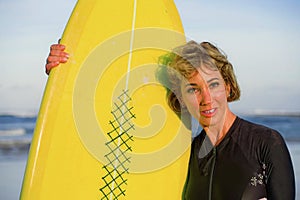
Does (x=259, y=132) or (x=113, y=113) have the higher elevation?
(x=113, y=113)

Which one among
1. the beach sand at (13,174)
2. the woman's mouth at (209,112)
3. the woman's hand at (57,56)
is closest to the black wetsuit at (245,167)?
the woman's mouth at (209,112)

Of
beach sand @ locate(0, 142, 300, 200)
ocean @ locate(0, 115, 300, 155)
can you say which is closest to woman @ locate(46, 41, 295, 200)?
beach sand @ locate(0, 142, 300, 200)

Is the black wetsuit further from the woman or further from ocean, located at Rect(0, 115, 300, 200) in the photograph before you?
ocean, located at Rect(0, 115, 300, 200)

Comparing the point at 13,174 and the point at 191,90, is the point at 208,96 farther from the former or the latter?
the point at 13,174

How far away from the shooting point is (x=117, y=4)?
2.63 m

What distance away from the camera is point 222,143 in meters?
2.19

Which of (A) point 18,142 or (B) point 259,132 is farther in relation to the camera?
(A) point 18,142

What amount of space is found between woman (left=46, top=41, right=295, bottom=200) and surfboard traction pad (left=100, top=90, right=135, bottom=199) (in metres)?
0.32

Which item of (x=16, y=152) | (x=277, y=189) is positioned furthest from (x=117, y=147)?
(x=16, y=152)

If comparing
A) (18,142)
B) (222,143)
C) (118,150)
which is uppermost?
(18,142)

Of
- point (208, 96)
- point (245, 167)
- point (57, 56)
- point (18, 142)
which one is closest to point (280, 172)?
point (245, 167)

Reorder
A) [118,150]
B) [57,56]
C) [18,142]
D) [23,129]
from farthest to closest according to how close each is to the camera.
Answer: [23,129] → [18,142] → [118,150] → [57,56]

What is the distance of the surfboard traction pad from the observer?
2.50m

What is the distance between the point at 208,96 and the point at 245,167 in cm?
33
